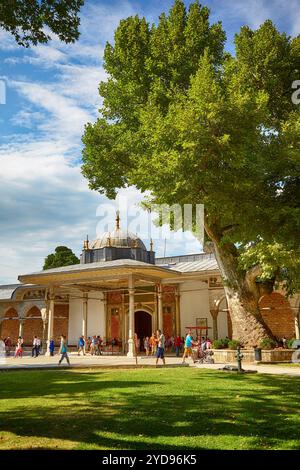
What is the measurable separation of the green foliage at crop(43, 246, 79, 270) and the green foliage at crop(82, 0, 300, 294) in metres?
24.6

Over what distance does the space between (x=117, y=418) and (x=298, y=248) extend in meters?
5.46

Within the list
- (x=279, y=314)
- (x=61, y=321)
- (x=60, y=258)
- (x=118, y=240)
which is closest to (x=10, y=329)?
(x=61, y=321)

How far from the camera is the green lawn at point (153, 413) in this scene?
17.7 feet

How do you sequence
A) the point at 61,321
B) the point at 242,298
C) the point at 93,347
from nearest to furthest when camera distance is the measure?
the point at 242,298 < the point at 93,347 < the point at 61,321

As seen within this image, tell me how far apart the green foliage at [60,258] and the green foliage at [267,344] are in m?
28.9

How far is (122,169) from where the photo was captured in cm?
1867

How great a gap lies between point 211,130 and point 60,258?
1397 inches

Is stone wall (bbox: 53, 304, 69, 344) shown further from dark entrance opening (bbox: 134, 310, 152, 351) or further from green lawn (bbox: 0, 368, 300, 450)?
green lawn (bbox: 0, 368, 300, 450)

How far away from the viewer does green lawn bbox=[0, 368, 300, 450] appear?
17.7 ft

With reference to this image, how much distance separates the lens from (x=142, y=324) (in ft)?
94.4

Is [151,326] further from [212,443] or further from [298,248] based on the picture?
[212,443]

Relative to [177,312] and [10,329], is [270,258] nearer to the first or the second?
[177,312]

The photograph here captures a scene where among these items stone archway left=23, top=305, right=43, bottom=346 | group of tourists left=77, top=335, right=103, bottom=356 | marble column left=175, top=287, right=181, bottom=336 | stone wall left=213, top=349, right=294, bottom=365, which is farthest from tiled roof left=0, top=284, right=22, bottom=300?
stone wall left=213, top=349, right=294, bottom=365
